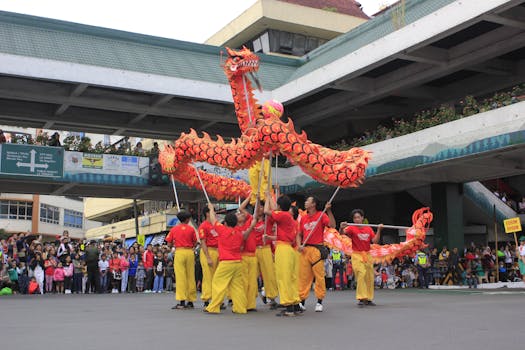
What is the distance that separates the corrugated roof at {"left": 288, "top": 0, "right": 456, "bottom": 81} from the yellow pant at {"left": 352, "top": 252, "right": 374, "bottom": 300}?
1108 centimetres

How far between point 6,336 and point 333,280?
14.4m

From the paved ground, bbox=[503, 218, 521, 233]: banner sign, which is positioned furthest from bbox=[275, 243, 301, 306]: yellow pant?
bbox=[503, 218, 521, 233]: banner sign

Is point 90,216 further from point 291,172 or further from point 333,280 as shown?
point 333,280

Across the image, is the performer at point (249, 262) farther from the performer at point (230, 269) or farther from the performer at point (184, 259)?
the performer at point (184, 259)

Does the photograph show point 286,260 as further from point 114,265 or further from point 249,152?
point 114,265

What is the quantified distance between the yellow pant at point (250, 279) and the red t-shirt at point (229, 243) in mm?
502

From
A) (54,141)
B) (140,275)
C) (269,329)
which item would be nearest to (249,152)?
(269,329)

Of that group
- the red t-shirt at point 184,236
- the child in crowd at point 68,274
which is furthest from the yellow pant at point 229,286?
the child in crowd at point 68,274

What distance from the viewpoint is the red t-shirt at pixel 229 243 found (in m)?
9.53

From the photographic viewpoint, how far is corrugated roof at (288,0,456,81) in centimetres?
2120

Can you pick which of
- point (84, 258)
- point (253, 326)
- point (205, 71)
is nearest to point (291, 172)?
point (205, 71)

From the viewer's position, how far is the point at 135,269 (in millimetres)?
19578

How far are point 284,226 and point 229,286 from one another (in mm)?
1406

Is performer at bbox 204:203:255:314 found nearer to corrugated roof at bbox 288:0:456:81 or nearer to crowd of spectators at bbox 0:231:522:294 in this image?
crowd of spectators at bbox 0:231:522:294
